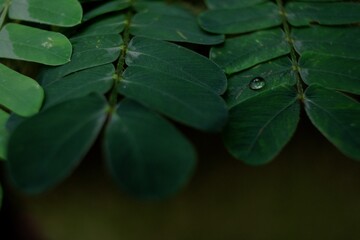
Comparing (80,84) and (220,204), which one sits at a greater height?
(80,84)

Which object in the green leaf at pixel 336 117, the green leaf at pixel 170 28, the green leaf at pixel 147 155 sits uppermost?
the green leaf at pixel 147 155

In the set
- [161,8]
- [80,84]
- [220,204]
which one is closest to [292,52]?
[161,8]

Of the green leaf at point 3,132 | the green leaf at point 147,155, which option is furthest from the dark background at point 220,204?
the green leaf at point 147,155

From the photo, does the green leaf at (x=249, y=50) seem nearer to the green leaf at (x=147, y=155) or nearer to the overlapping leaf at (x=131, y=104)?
the overlapping leaf at (x=131, y=104)

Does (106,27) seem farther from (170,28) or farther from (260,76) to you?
(260,76)

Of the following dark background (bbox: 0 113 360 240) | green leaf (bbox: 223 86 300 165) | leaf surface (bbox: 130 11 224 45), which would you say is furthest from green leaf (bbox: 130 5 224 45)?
dark background (bbox: 0 113 360 240)

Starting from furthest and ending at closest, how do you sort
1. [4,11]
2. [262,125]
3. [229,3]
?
1. [229,3]
2. [4,11]
3. [262,125]

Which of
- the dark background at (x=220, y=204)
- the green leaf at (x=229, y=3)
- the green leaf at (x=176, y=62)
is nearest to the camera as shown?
the green leaf at (x=176, y=62)
